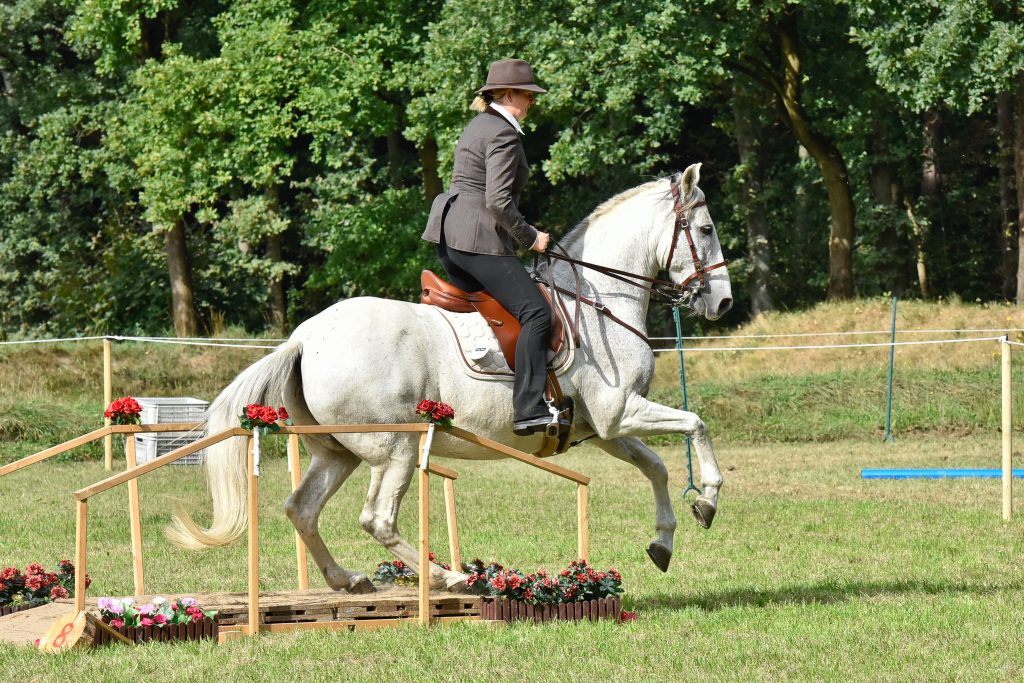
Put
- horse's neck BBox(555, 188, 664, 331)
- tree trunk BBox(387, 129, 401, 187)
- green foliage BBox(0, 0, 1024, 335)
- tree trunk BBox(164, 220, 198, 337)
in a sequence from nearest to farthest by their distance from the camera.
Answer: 1. horse's neck BBox(555, 188, 664, 331)
2. green foliage BBox(0, 0, 1024, 335)
3. tree trunk BBox(164, 220, 198, 337)
4. tree trunk BBox(387, 129, 401, 187)

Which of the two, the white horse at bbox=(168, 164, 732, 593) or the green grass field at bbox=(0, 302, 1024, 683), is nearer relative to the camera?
the green grass field at bbox=(0, 302, 1024, 683)

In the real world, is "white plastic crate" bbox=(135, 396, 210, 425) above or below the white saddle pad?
below

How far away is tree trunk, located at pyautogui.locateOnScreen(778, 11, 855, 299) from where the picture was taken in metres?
28.2

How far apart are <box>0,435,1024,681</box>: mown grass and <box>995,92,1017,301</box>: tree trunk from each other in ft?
47.8

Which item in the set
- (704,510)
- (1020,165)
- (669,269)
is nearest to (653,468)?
(704,510)

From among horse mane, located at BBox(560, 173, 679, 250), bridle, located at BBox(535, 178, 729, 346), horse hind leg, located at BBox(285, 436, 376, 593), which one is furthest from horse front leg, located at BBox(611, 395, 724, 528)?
horse hind leg, located at BBox(285, 436, 376, 593)

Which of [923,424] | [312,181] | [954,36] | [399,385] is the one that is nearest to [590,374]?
[399,385]

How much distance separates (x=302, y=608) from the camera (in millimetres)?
7578

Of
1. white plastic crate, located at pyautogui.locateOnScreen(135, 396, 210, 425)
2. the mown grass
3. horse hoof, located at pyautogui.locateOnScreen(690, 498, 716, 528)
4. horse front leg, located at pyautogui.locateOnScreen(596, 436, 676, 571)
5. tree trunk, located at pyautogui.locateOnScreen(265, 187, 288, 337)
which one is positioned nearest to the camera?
the mown grass

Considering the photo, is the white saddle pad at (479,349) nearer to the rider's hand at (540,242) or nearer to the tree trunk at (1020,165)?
the rider's hand at (540,242)

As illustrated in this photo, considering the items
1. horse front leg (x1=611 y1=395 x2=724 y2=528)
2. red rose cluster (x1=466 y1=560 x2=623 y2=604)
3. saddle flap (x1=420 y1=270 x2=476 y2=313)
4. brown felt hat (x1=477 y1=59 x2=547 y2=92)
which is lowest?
red rose cluster (x1=466 y1=560 x2=623 y2=604)

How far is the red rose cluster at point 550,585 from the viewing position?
25.5ft

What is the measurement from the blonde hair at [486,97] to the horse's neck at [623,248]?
1.15 metres

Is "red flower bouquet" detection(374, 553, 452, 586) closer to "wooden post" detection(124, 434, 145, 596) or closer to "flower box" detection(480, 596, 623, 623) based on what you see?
"flower box" detection(480, 596, 623, 623)
